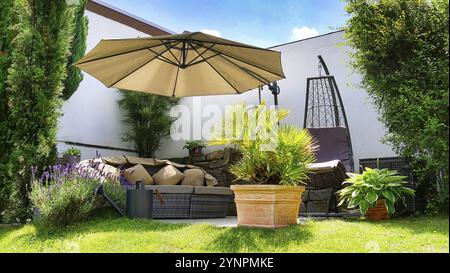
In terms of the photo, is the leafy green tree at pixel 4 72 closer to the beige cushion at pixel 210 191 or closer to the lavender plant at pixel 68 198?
the lavender plant at pixel 68 198

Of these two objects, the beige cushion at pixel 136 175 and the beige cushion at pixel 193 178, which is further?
the beige cushion at pixel 193 178

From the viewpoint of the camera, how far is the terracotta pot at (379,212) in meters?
4.38

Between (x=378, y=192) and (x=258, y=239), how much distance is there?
167 centimetres

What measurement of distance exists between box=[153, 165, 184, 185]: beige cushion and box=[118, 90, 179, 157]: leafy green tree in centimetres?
345

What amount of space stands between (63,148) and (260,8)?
524 centimetres

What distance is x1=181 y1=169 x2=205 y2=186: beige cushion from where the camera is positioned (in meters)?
6.30

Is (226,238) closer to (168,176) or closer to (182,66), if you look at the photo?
(182,66)

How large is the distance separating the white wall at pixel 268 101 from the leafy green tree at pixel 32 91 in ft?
11.2

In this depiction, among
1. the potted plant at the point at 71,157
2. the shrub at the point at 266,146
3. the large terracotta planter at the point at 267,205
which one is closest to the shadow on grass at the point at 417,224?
the large terracotta planter at the point at 267,205

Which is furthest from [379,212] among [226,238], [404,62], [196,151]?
[196,151]

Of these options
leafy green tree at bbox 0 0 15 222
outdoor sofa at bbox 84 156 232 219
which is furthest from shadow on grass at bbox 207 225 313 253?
leafy green tree at bbox 0 0 15 222

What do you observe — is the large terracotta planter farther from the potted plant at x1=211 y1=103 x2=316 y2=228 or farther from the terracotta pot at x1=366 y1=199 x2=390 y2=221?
the terracotta pot at x1=366 y1=199 x2=390 y2=221

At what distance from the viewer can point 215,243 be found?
10.5 feet
